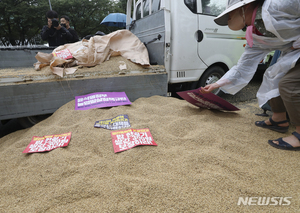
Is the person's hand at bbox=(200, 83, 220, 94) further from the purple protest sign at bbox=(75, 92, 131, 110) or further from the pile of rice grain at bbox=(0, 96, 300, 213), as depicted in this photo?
the purple protest sign at bbox=(75, 92, 131, 110)

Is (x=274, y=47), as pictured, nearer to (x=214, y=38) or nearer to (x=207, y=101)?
(x=207, y=101)

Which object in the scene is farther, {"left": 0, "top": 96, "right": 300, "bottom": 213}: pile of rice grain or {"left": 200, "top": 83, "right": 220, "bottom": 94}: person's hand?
{"left": 200, "top": 83, "right": 220, "bottom": 94}: person's hand

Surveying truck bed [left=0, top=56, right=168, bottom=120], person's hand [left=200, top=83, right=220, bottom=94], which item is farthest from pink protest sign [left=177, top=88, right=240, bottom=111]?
truck bed [left=0, top=56, right=168, bottom=120]

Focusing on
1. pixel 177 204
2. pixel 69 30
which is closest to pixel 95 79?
pixel 177 204

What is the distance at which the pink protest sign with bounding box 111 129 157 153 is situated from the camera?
1485mm

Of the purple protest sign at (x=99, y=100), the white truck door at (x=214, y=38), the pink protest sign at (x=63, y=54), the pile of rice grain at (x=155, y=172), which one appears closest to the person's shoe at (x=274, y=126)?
the pile of rice grain at (x=155, y=172)

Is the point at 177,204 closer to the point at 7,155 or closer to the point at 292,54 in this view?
the point at 7,155

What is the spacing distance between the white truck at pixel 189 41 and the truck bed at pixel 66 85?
372 millimetres

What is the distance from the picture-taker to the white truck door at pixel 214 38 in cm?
287

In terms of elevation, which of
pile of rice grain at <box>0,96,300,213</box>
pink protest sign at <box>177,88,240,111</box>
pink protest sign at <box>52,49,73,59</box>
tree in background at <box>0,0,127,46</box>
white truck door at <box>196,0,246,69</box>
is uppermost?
tree in background at <box>0,0,127,46</box>

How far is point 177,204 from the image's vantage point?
97cm

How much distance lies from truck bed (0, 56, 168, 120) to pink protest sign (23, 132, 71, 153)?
1.85 ft

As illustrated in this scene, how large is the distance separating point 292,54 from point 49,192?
218 centimetres

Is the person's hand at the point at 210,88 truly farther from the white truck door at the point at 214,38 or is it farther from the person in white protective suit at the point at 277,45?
the white truck door at the point at 214,38
